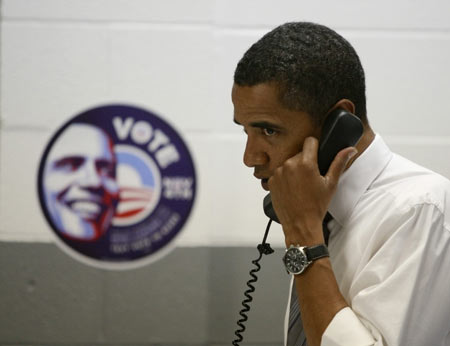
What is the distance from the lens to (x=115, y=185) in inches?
68.0

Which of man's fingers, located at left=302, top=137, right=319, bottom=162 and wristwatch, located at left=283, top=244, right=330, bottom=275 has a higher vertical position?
man's fingers, located at left=302, top=137, right=319, bottom=162

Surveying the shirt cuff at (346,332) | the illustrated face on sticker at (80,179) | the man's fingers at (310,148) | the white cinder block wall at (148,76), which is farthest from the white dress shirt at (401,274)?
the illustrated face on sticker at (80,179)

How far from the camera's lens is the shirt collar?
0.93 metres

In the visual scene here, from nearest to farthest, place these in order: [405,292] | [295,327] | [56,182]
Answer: [405,292], [295,327], [56,182]

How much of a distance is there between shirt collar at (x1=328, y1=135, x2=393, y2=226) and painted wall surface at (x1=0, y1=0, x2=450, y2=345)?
81cm

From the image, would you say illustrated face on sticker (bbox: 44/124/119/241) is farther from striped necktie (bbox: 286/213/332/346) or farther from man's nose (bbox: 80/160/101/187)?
striped necktie (bbox: 286/213/332/346)

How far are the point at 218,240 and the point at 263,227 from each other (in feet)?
0.46

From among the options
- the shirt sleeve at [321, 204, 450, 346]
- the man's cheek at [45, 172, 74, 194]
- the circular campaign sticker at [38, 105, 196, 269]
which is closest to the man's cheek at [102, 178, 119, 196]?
the circular campaign sticker at [38, 105, 196, 269]

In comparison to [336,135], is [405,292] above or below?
below

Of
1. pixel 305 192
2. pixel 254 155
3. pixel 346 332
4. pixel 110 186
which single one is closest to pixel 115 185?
pixel 110 186

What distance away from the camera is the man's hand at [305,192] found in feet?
2.78

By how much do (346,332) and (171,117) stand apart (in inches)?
42.5

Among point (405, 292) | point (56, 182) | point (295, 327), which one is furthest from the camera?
point (56, 182)

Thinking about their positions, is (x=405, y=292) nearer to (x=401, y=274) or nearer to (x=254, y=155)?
(x=401, y=274)
